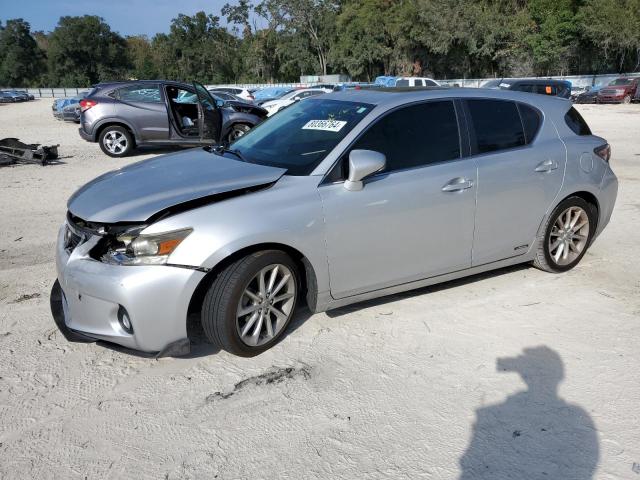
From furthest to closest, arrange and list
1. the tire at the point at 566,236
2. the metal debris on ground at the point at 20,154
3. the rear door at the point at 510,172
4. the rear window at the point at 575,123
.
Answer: the metal debris on ground at the point at 20,154, the rear window at the point at 575,123, the tire at the point at 566,236, the rear door at the point at 510,172

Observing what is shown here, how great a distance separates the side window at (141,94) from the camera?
40.4 feet

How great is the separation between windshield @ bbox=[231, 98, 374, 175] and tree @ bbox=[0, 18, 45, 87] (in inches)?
3856

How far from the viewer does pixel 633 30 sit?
47.8m

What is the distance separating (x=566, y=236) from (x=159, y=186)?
11.6 feet

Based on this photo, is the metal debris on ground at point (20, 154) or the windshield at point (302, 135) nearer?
the windshield at point (302, 135)

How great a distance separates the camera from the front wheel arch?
3365 mm

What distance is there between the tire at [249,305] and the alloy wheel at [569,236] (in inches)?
100

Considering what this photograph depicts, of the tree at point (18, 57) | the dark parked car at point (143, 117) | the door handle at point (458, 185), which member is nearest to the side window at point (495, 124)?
the door handle at point (458, 185)

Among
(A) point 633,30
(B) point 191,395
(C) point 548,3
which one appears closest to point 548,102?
(B) point 191,395

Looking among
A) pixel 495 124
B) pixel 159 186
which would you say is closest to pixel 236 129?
pixel 495 124

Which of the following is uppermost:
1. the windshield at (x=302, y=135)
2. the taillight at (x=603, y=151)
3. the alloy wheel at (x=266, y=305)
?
the windshield at (x=302, y=135)

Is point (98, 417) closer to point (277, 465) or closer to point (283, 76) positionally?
point (277, 465)

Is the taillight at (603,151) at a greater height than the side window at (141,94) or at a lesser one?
lesser

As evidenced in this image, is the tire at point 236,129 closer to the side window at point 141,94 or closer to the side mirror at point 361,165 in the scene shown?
the side window at point 141,94
